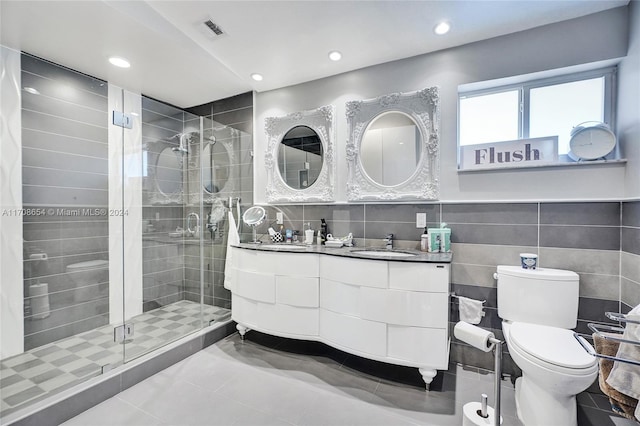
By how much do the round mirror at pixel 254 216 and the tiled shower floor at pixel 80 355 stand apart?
3.12 ft

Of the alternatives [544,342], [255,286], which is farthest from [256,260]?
[544,342]

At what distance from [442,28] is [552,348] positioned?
2120 mm

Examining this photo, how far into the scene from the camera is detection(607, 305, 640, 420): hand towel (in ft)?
3.50

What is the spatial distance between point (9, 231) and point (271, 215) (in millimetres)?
1962

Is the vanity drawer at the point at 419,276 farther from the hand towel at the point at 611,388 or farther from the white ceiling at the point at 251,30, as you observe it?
the white ceiling at the point at 251,30

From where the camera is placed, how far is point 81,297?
7.84 ft

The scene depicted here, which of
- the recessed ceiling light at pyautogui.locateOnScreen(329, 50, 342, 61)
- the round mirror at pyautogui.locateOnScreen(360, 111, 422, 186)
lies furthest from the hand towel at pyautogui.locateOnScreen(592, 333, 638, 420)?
the recessed ceiling light at pyautogui.locateOnScreen(329, 50, 342, 61)

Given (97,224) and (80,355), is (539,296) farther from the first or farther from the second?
(97,224)

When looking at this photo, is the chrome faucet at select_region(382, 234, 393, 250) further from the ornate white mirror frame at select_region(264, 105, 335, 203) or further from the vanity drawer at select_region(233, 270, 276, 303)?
the vanity drawer at select_region(233, 270, 276, 303)

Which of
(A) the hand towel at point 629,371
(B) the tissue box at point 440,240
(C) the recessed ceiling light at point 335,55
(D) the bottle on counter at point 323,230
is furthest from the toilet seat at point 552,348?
(C) the recessed ceiling light at point 335,55

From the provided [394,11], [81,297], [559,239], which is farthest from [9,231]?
[559,239]

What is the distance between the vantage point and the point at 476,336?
1.15 m

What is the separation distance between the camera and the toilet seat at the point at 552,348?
1.28 m

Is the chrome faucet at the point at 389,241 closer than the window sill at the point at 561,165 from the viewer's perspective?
No
